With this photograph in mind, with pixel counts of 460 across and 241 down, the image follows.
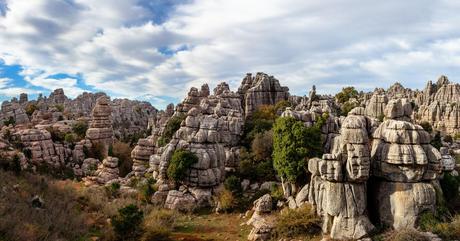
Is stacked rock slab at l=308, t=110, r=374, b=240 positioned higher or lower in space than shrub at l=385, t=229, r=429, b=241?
higher

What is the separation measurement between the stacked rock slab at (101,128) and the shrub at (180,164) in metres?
23.6

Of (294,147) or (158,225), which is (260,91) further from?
(158,225)

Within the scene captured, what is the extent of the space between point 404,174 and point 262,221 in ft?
26.3

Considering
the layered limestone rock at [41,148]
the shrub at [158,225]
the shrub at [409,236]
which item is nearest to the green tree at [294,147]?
the shrub at [409,236]

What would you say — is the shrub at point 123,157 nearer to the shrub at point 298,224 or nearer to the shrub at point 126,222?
the shrub at point 126,222

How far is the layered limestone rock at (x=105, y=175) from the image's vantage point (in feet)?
101

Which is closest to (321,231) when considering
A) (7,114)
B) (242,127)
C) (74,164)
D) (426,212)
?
(426,212)

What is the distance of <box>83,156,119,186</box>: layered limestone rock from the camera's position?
30.9m


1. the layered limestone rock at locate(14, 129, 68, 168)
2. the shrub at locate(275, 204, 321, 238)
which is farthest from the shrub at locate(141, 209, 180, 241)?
the layered limestone rock at locate(14, 129, 68, 168)

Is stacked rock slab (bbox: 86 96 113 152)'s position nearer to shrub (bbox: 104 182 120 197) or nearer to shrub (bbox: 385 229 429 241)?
shrub (bbox: 104 182 120 197)

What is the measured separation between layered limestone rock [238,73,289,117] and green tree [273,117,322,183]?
23673 millimetres

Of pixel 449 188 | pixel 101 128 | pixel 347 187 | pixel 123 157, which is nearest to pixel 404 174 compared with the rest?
pixel 347 187

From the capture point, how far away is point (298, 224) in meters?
19.0

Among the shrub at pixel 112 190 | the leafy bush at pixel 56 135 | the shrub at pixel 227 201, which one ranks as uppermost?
the leafy bush at pixel 56 135
